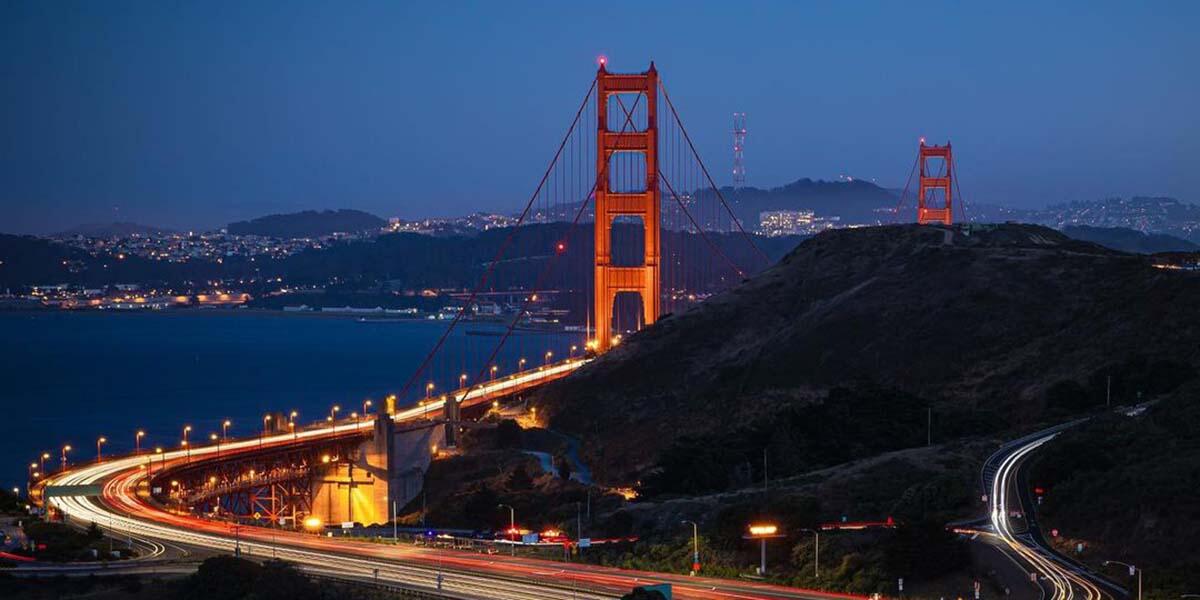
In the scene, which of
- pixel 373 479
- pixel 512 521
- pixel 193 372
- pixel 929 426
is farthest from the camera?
pixel 193 372

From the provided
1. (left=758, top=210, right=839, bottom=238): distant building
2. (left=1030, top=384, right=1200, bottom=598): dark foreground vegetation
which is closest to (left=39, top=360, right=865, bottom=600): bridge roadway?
(left=1030, top=384, right=1200, bottom=598): dark foreground vegetation

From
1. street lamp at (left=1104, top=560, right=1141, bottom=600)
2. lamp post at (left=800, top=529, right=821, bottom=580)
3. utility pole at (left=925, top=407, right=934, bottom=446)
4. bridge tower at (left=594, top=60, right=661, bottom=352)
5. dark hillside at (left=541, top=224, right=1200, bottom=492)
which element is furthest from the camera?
bridge tower at (left=594, top=60, right=661, bottom=352)

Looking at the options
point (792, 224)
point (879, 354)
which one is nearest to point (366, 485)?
point (879, 354)

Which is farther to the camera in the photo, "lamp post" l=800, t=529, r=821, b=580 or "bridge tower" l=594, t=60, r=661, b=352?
"bridge tower" l=594, t=60, r=661, b=352

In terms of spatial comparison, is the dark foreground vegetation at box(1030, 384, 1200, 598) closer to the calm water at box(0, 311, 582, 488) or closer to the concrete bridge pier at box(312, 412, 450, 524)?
the concrete bridge pier at box(312, 412, 450, 524)

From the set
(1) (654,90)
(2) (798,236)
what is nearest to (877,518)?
(1) (654,90)

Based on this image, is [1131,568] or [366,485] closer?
[1131,568]

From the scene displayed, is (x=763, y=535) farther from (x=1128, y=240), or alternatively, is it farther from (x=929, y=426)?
(x=1128, y=240)
